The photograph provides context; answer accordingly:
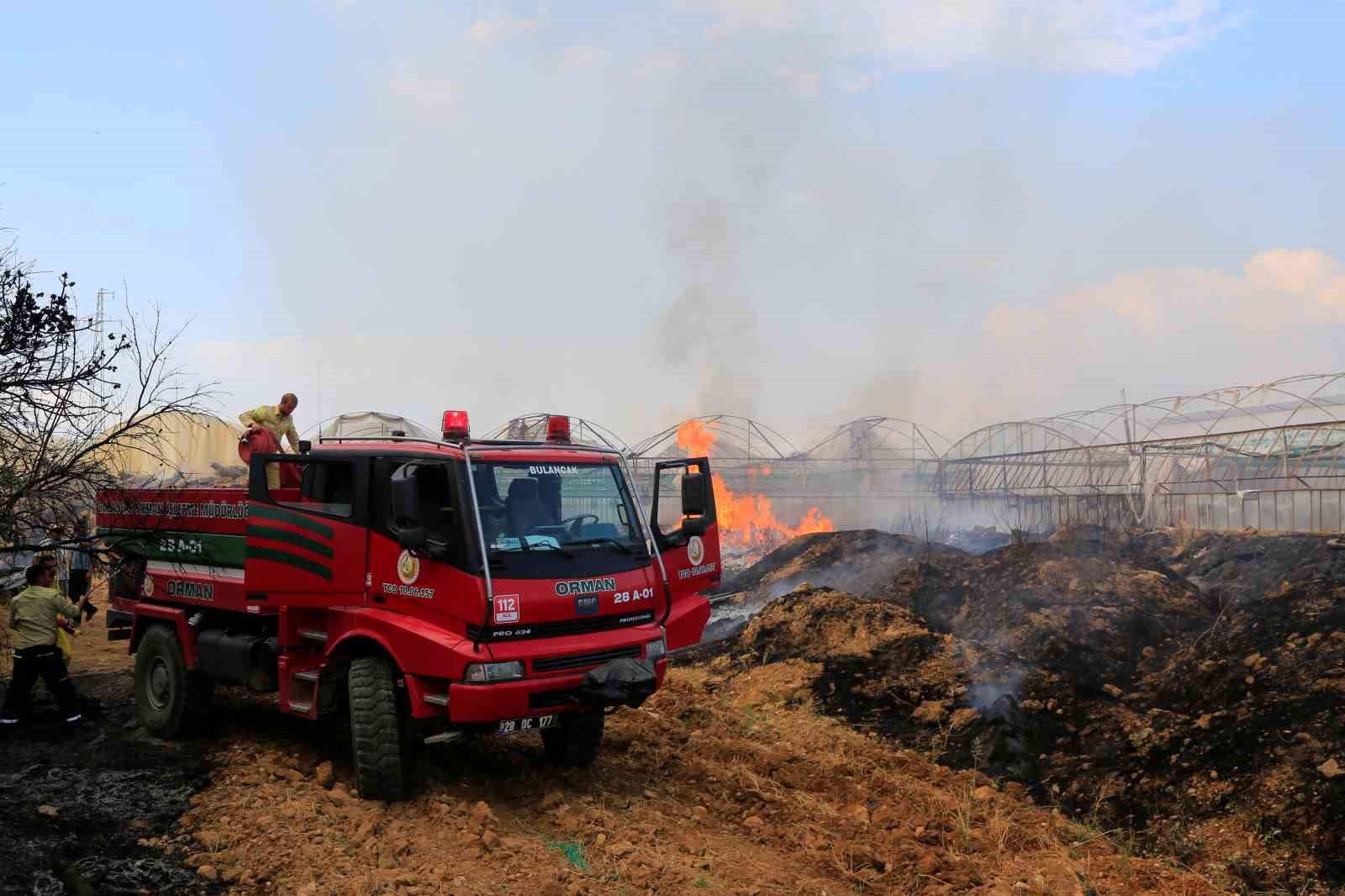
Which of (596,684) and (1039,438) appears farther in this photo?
(1039,438)

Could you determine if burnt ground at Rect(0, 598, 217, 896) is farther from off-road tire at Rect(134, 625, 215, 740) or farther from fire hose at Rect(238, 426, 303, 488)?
fire hose at Rect(238, 426, 303, 488)

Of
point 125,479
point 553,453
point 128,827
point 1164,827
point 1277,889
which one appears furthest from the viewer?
point 125,479

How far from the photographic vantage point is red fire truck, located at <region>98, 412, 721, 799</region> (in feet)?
21.3

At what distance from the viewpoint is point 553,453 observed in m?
7.40

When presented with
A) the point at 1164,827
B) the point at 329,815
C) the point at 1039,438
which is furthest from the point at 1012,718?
the point at 1039,438

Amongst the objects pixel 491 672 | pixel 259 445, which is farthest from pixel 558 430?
pixel 259 445

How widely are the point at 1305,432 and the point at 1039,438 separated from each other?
40.4 feet

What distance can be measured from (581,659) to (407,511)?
5.17 ft

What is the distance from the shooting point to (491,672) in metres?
6.32

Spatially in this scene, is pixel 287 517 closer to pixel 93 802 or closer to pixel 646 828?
pixel 93 802

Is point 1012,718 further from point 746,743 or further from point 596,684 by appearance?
point 596,684

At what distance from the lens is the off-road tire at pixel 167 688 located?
8523 millimetres

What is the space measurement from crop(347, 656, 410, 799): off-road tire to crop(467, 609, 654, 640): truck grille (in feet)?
2.92

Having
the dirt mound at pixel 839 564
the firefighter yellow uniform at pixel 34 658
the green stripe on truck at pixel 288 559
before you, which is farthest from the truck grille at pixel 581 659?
the dirt mound at pixel 839 564
